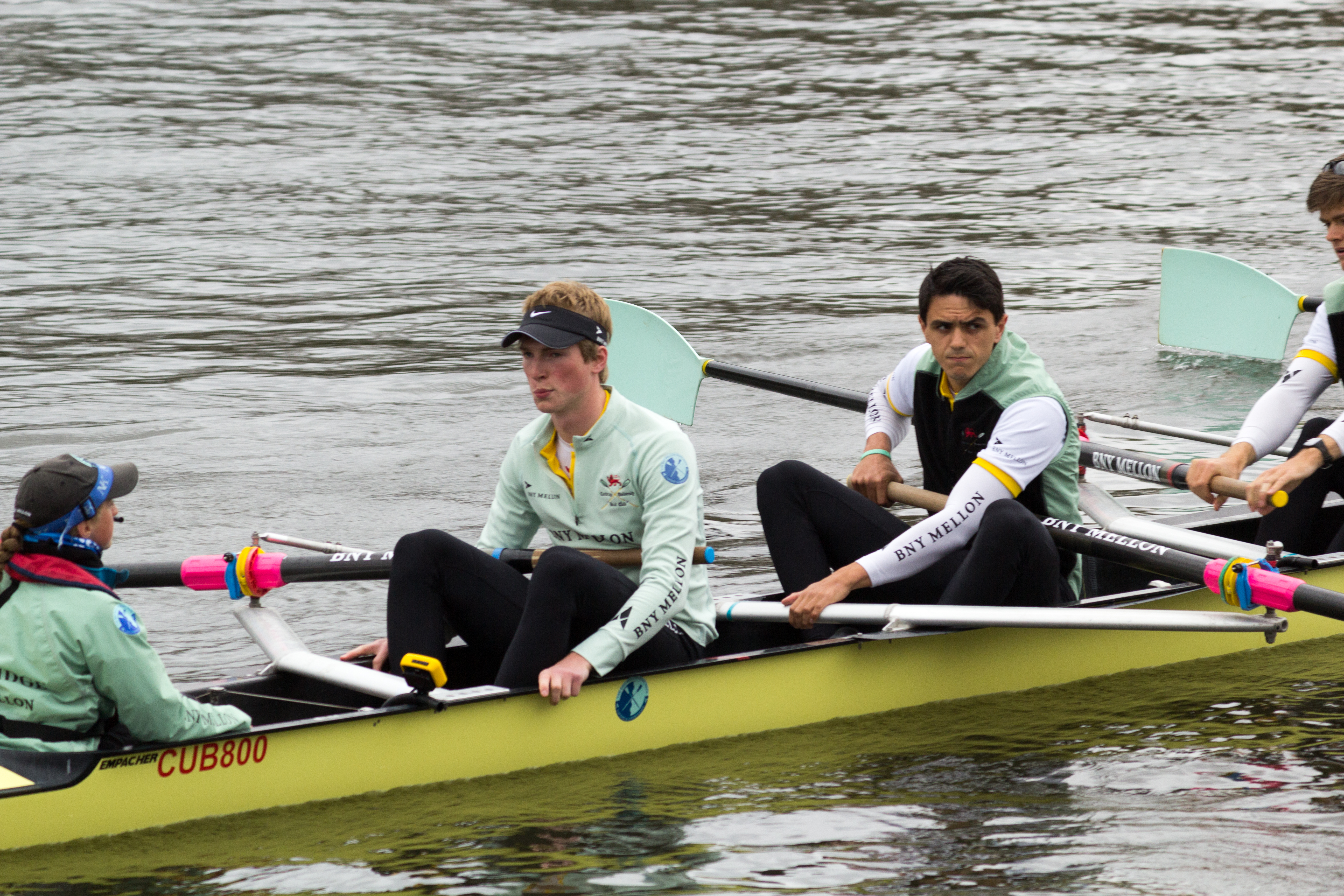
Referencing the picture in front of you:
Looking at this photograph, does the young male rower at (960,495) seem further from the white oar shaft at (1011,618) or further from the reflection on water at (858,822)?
the reflection on water at (858,822)

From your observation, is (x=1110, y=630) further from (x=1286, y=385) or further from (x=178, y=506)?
(x=178, y=506)

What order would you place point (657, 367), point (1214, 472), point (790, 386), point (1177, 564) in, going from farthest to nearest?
point (657, 367) < point (790, 386) < point (1214, 472) < point (1177, 564)

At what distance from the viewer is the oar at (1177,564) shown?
5512mm

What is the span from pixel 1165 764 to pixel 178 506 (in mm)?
5280

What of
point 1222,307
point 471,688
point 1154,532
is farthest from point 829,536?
point 1222,307

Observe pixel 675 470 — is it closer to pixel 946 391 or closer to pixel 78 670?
pixel 946 391

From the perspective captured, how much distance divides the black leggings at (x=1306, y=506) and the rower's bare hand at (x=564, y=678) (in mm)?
2982

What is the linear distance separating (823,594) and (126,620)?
2.28 m

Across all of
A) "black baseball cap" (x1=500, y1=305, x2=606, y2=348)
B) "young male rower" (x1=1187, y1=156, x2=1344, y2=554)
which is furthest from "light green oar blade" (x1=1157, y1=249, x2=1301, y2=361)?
"black baseball cap" (x1=500, y1=305, x2=606, y2=348)

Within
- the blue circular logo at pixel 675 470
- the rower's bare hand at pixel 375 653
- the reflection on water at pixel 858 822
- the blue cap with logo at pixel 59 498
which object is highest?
the blue cap with logo at pixel 59 498

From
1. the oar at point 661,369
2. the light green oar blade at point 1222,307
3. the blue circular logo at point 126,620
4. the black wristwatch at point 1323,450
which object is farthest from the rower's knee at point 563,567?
the light green oar blade at point 1222,307

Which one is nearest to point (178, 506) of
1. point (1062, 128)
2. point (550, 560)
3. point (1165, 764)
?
point (550, 560)

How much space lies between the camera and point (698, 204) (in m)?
17.9

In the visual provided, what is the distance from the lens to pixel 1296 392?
6688mm
